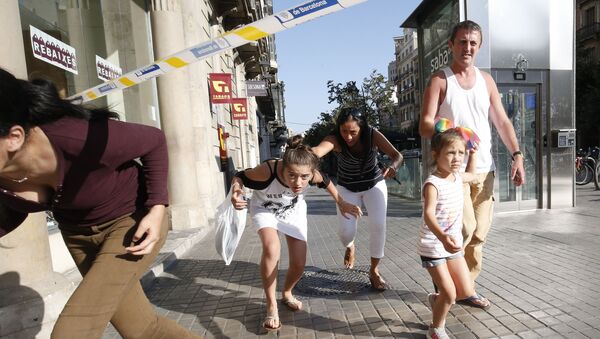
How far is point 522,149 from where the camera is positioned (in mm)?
7008

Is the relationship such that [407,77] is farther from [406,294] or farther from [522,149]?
[406,294]

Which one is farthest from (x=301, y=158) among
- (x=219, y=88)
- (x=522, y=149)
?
(x=219, y=88)

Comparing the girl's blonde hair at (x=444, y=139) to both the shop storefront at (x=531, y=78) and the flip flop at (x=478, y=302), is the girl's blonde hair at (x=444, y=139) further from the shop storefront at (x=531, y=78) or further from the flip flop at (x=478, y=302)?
the shop storefront at (x=531, y=78)

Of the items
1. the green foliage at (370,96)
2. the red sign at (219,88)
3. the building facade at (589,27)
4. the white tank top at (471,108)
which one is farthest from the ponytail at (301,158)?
the building facade at (589,27)

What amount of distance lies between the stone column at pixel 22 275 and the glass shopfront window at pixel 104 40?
2.11 metres

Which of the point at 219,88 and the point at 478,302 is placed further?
the point at 219,88

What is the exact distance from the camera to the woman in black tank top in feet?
11.0

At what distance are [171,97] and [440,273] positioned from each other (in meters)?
5.84

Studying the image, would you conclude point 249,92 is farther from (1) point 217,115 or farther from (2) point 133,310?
(2) point 133,310

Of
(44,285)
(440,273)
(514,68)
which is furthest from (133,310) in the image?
(514,68)

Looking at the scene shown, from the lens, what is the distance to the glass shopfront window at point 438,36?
261 inches

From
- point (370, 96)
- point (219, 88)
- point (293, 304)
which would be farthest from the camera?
point (370, 96)

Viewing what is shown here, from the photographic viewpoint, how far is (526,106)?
6969 millimetres

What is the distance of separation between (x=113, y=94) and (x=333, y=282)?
16.7ft
